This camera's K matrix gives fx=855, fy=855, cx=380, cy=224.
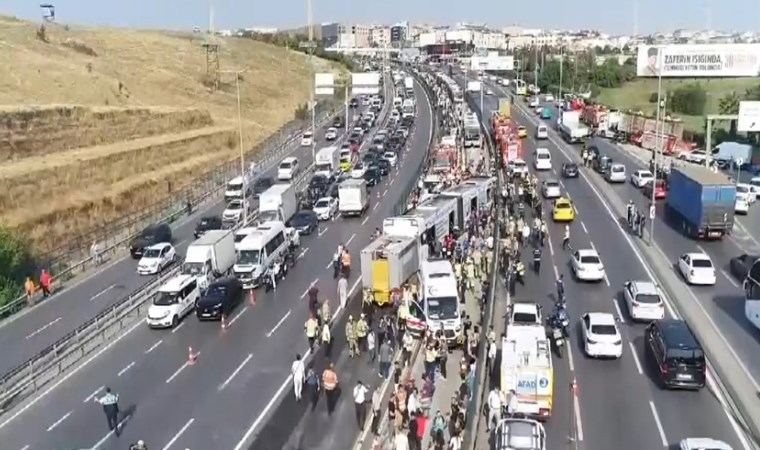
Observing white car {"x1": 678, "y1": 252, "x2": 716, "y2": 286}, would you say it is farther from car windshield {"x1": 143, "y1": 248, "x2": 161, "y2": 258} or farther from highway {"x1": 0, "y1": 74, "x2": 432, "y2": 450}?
car windshield {"x1": 143, "y1": 248, "x2": 161, "y2": 258}

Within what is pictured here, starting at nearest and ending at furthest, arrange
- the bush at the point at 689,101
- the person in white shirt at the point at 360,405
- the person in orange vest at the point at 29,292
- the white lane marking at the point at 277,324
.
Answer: the person in white shirt at the point at 360,405 → the white lane marking at the point at 277,324 → the person in orange vest at the point at 29,292 → the bush at the point at 689,101

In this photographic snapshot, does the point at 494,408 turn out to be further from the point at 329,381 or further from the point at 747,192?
the point at 747,192

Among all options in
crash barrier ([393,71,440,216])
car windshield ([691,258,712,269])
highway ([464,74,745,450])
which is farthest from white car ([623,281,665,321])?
crash barrier ([393,71,440,216])

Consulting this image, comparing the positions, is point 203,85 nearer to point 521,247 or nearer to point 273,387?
point 521,247

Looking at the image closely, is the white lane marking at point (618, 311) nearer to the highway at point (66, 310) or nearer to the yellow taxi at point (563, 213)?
the yellow taxi at point (563, 213)

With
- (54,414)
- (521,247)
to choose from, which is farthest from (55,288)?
(521,247)

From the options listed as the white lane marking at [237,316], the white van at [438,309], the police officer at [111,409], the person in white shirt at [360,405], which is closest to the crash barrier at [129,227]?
the white lane marking at [237,316]
